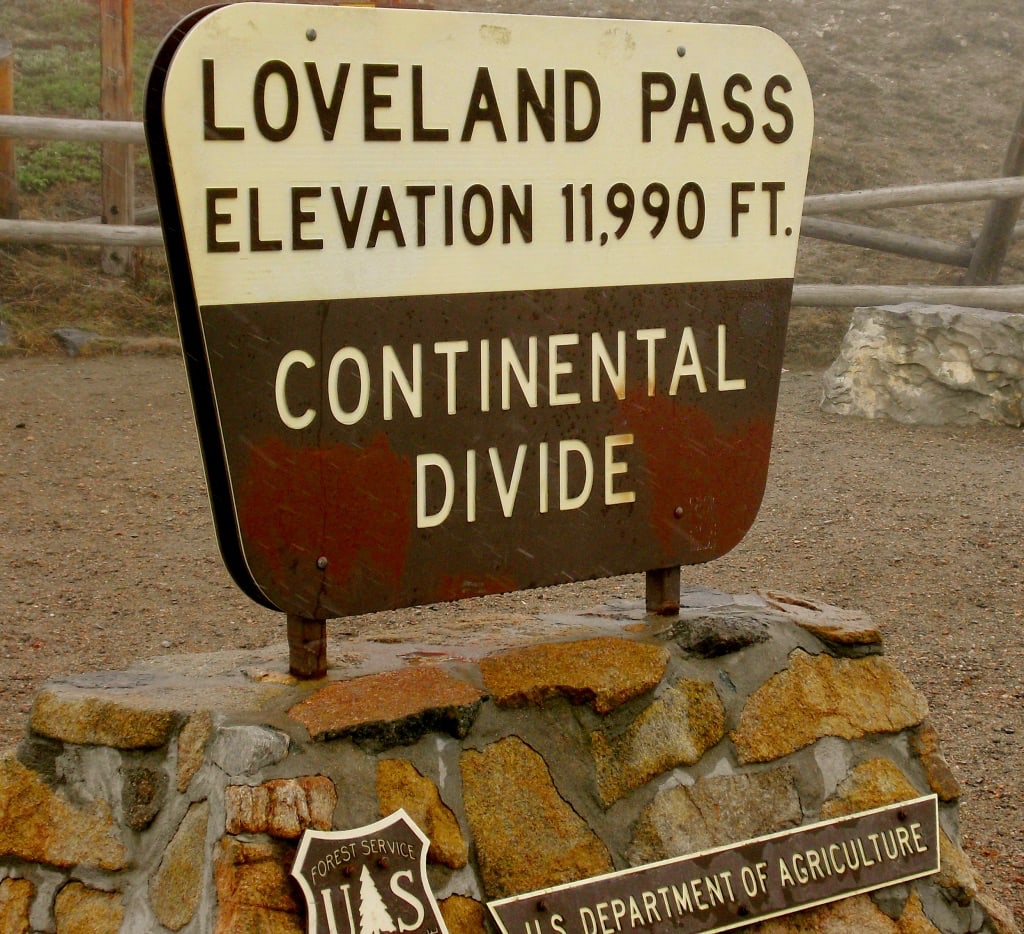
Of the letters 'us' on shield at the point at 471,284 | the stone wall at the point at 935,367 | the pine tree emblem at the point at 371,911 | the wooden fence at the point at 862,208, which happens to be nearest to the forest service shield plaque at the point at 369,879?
the pine tree emblem at the point at 371,911

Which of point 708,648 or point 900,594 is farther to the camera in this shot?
point 900,594

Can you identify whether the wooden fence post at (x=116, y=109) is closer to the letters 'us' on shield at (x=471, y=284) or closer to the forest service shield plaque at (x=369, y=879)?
the letters 'us' on shield at (x=471, y=284)

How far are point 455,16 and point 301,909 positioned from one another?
1386 mm

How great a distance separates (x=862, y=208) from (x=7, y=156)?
5.19 metres

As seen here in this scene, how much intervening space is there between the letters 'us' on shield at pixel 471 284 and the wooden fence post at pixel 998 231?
252 inches

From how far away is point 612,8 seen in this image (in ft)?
42.5

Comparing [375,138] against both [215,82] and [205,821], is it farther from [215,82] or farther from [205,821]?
[205,821]

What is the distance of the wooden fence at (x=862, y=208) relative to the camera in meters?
7.77

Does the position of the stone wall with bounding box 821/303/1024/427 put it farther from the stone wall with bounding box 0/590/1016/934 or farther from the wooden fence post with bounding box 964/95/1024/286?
the stone wall with bounding box 0/590/1016/934

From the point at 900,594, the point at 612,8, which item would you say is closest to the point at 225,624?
the point at 900,594

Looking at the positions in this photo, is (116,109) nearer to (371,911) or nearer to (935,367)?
(935,367)

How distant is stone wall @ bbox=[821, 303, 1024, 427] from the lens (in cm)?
707

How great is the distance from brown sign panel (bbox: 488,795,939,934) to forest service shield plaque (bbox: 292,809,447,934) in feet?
0.46

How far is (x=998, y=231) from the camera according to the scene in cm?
862
